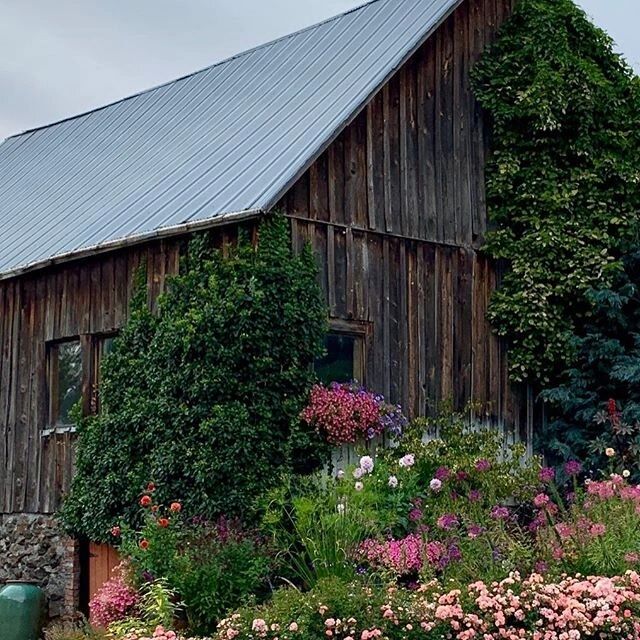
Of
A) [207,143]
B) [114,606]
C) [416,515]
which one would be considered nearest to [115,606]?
[114,606]

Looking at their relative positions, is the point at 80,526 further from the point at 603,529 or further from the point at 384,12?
the point at 384,12

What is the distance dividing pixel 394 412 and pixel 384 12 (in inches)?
229

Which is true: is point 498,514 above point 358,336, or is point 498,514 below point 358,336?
below

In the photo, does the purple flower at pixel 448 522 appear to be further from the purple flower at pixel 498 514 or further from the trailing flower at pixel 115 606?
the trailing flower at pixel 115 606

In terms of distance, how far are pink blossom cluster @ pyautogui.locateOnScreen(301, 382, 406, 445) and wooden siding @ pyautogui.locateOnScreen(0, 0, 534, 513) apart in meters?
0.46

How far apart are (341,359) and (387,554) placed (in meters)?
2.85

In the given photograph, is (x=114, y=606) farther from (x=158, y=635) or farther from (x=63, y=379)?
(x=63, y=379)

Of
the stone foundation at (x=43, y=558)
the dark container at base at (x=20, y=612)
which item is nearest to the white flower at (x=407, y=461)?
the stone foundation at (x=43, y=558)

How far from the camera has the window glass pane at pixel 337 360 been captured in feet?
42.1

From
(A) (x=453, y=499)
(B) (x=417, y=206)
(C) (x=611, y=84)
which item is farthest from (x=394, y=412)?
(C) (x=611, y=84)

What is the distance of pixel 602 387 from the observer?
48.3 ft

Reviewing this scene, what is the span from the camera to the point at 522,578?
968 centimetres

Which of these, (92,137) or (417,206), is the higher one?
(92,137)

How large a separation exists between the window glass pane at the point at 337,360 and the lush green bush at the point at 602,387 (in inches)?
115
